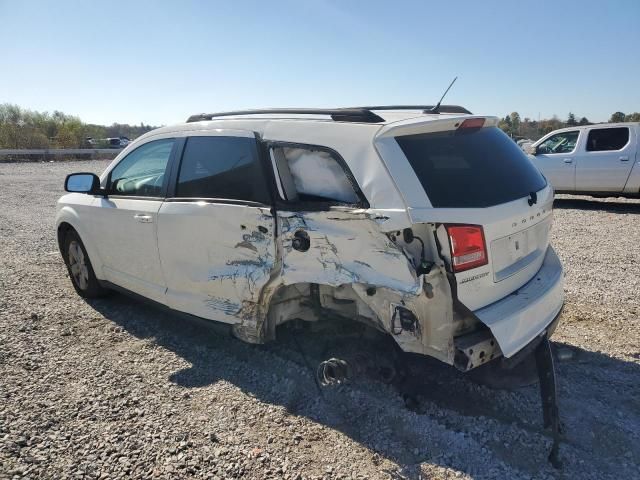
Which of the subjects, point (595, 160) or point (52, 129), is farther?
point (52, 129)

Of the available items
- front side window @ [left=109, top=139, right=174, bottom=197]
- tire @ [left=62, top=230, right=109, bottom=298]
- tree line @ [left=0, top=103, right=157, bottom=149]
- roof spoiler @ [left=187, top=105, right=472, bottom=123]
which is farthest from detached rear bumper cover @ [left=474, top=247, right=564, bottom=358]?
tree line @ [left=0, top=103, right=157, bottom=149]

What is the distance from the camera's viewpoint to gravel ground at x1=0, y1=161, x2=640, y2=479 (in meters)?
2.61

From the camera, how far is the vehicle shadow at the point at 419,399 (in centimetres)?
269

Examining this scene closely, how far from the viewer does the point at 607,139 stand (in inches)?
427

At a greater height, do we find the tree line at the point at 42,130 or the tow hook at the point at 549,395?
the tree line at the point at 42,130

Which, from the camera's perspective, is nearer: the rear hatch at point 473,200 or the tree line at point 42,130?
the rear hatch at point 473,200

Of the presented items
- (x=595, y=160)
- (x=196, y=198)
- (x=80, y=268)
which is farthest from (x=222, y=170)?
(x=595, y=160)

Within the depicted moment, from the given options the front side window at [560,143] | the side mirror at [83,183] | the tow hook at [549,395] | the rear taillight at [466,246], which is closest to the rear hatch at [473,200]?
the rear taillight at [466,246]

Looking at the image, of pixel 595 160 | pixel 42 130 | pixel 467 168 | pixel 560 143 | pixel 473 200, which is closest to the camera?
pixel 473 200

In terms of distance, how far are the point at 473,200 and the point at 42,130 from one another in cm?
4639

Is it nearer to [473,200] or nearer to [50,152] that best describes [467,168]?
[473,200]

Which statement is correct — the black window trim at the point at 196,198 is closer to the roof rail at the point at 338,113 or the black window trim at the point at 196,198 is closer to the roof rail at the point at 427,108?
the roof rail at the point at 338,113

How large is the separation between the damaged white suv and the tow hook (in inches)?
7.6

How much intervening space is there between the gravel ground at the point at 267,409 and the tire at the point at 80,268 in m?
0.30
